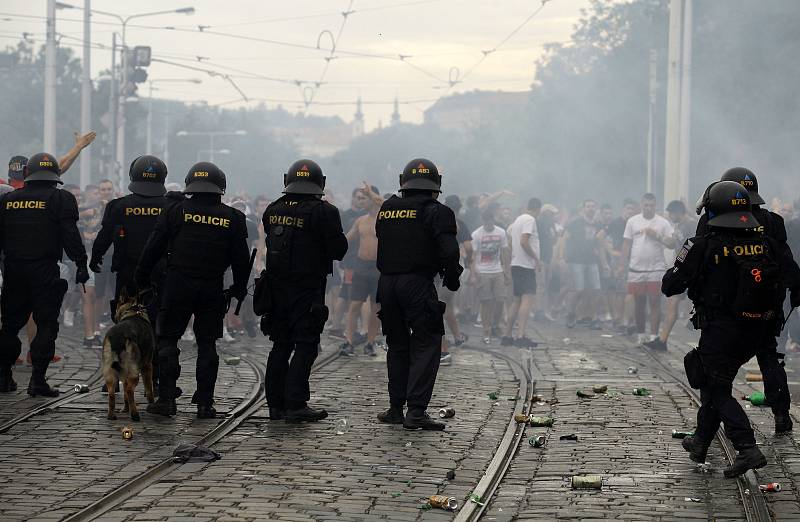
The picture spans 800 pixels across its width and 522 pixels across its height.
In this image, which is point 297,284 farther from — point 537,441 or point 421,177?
point 537,441

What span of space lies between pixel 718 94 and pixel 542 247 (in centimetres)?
2177

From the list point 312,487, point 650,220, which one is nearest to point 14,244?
point 312,487

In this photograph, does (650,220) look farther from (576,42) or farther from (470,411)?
(576,42)

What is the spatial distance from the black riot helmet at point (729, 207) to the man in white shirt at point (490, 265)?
1069 centimetres

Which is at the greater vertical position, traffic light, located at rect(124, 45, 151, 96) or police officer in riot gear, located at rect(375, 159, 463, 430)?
traffic light, located at rect(124, 45, 151, 96)

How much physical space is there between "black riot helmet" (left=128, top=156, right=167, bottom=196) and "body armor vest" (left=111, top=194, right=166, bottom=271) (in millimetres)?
74

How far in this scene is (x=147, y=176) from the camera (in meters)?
11.2

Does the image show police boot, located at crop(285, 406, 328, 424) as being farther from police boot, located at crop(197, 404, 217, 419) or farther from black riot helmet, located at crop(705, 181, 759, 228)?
black riot helmet, located at crop(705, 181, 759, 228)

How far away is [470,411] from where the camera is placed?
11.0 metres

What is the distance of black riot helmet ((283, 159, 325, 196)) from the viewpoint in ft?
33.3

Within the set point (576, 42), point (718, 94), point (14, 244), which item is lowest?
point (14, 244)

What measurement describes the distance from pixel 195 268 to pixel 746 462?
4243 millimetres

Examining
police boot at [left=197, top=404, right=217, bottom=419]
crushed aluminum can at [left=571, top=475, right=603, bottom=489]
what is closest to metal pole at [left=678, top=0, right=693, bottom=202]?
police boot at [left=197, top=404, right=217, bottom=419]

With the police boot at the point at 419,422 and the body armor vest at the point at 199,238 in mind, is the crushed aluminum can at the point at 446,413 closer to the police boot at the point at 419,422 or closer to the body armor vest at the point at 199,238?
the police boot at the point at 419,422
